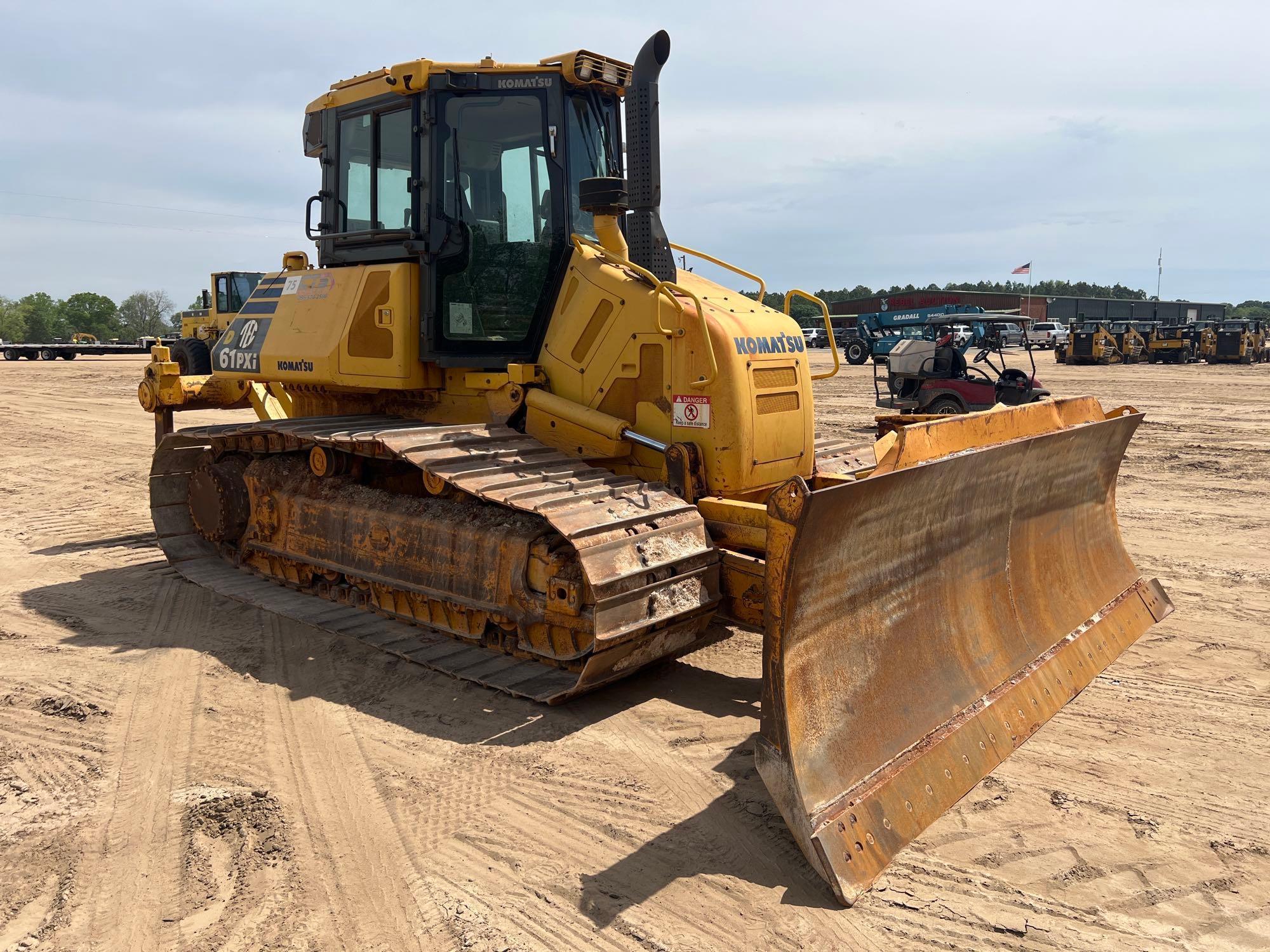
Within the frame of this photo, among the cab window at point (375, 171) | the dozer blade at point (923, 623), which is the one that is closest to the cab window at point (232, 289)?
the cab window at point (375, 171)

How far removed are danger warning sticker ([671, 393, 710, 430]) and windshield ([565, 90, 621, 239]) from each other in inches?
51.9

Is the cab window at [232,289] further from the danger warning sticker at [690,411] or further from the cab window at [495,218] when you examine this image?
the danger warning sticker at [690,411]

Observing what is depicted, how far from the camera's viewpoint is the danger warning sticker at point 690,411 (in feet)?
17.9

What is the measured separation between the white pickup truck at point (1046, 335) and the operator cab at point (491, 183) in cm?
4586

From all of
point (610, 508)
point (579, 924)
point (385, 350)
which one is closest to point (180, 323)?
point (385, 350)

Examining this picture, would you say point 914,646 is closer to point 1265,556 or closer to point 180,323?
point 1265,556

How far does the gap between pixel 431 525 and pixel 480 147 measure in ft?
8.15

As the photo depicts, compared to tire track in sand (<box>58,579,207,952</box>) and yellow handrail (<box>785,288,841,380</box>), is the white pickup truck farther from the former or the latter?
tire track in sand (<box>58,579,207,952</box>)

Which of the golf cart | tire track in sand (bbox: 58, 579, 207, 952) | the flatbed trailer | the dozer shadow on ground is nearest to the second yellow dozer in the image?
the dozer shadow on ground

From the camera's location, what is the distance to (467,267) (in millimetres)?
6211

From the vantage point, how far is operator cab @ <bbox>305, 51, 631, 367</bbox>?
6059 mm

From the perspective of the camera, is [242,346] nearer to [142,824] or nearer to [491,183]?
[491,183]

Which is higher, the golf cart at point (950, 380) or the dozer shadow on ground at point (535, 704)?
the golf cart at point (950, 380)

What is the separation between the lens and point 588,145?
6254 millimetres
